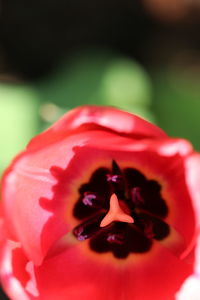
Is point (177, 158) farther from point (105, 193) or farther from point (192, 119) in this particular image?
point (192, 119)

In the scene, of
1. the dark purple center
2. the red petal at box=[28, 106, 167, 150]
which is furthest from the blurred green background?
the red petal at box=[28, 106, 167, 150]

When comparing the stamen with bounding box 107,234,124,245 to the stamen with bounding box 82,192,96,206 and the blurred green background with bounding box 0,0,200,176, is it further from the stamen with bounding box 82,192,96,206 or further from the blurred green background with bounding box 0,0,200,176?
the blurred green background with bounding box 0,0,200,176

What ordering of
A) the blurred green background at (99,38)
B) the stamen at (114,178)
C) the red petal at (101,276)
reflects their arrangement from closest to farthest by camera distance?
the red petal at (101,276)
the stamen at (114,178)
the blurred green background at (99,38)

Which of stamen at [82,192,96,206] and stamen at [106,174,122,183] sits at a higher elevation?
stamen at [106,174,122,183]

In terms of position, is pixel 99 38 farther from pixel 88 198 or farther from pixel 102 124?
pixel 102 124

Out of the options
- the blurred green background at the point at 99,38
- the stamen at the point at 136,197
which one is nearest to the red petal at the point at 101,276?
the stamen at the point at 136,197

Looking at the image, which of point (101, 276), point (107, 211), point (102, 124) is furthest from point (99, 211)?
point (102, 124)

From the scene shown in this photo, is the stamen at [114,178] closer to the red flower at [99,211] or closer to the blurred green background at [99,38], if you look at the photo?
the red flower at [99,211]
